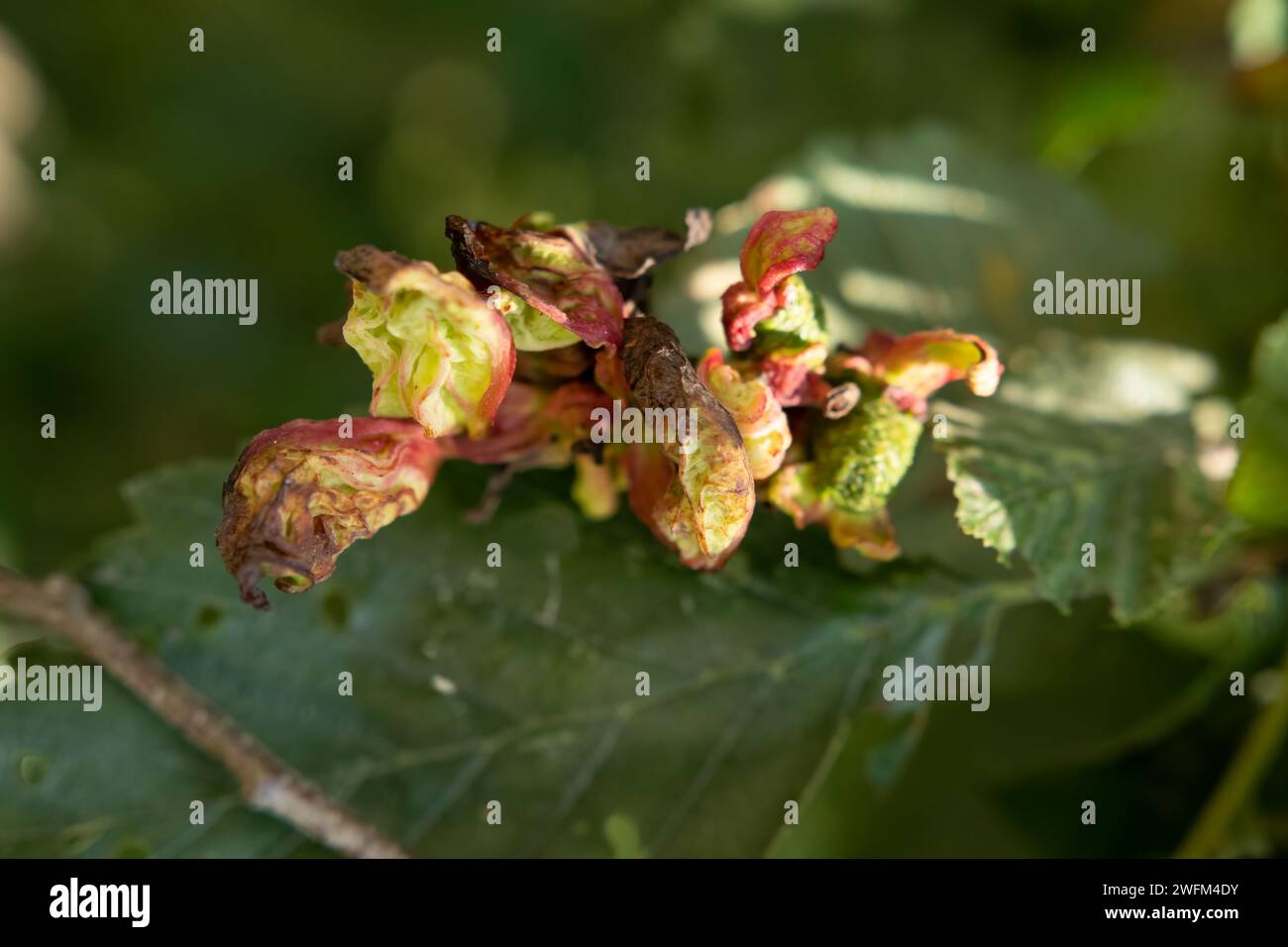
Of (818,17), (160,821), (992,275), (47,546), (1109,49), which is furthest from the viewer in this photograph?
(47,546)

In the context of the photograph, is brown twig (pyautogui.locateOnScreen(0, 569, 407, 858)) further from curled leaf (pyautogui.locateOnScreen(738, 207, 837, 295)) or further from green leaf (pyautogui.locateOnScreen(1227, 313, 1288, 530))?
green leaf (pyautogui.locateOnScreen(1227, 313, 1288, 530))

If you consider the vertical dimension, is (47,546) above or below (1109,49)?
below

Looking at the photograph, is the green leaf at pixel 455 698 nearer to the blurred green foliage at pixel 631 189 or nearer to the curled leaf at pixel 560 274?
the blurred green foliage at pixel 631 189

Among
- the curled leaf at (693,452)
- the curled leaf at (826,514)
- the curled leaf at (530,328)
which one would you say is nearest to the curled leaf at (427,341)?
the curled leaf at (530,328)

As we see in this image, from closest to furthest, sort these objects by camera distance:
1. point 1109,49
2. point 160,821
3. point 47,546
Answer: point 160,821 → point 1109,49 → point 47,546

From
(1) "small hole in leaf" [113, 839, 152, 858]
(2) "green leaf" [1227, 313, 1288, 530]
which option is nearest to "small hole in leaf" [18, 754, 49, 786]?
(1) "small hole in leaf" [113, 839, 152, 858]

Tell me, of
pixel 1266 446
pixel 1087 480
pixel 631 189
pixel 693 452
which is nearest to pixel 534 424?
pixel 693 452

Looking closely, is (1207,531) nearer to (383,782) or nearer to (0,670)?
(383,782)
